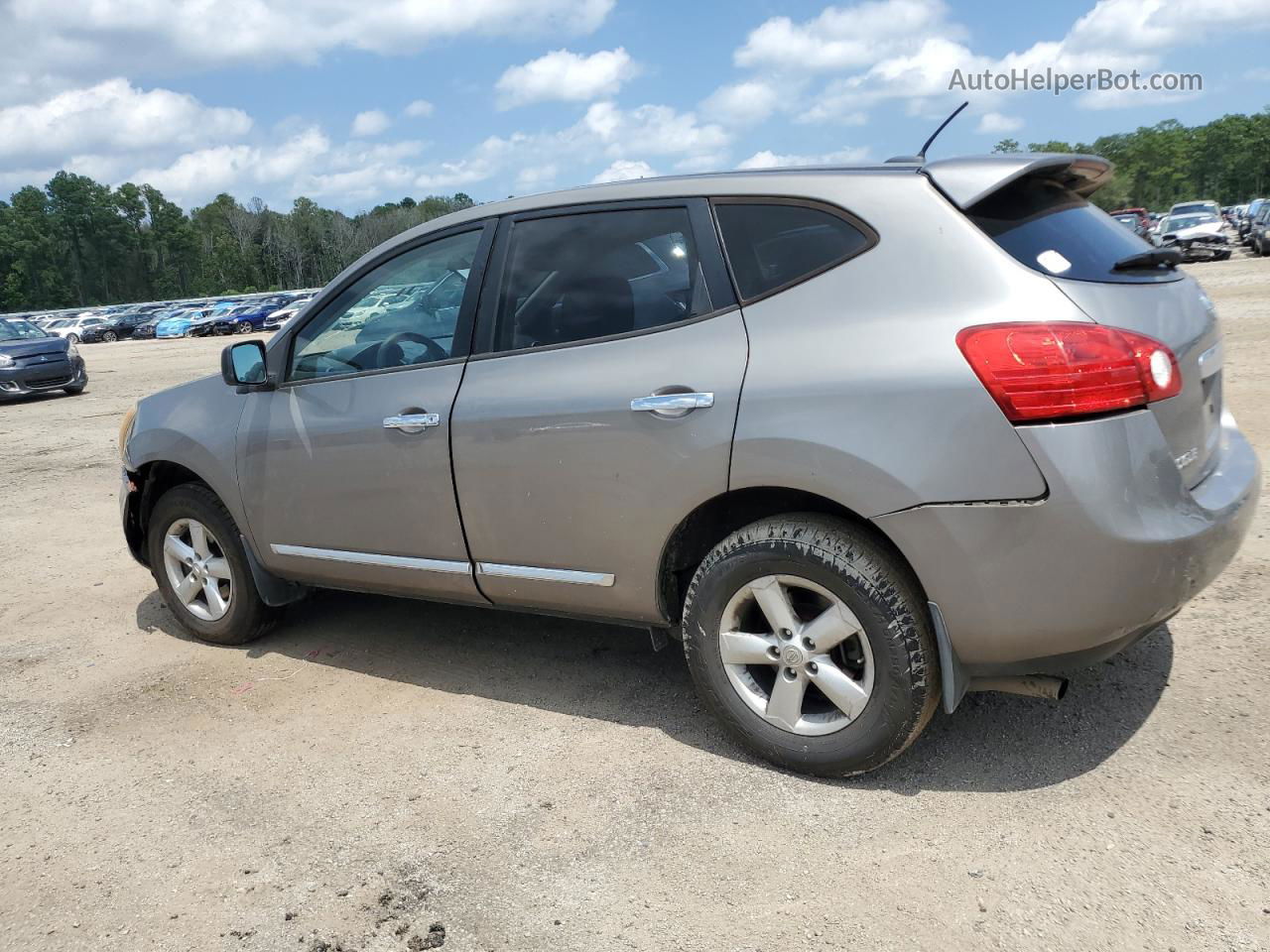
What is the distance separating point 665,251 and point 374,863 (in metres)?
2.13

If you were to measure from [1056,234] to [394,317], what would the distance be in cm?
247

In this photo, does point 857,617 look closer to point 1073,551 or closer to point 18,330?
point 1073,551

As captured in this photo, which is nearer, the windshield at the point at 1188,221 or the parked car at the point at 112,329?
the windshield at the point at 1188,221

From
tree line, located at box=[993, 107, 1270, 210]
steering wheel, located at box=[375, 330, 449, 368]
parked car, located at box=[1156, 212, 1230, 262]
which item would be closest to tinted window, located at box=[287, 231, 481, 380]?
steering wheel, located at box=[375, 330, 449, 368]

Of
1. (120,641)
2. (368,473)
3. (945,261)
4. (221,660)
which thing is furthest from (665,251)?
(120,641)

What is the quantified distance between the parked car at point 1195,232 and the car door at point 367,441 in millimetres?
28553

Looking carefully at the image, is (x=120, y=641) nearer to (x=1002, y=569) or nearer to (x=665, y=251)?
(x=665, y=251)

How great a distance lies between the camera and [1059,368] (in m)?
2.69

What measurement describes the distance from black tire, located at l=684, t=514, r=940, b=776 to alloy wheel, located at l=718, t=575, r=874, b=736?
28mm

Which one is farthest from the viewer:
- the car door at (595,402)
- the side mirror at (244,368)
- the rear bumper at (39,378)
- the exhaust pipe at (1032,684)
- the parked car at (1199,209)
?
the parked car at (1199,209)

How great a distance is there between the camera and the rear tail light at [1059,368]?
268 centimetres

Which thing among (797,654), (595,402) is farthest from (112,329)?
(797,654)

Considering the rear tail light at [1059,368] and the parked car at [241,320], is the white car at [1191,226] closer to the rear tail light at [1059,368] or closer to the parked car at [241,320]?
the rear tail light at [1059,368]

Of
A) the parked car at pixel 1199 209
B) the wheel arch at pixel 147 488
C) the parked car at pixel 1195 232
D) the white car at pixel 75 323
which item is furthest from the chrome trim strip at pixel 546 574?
the white car at pixel 75 323
